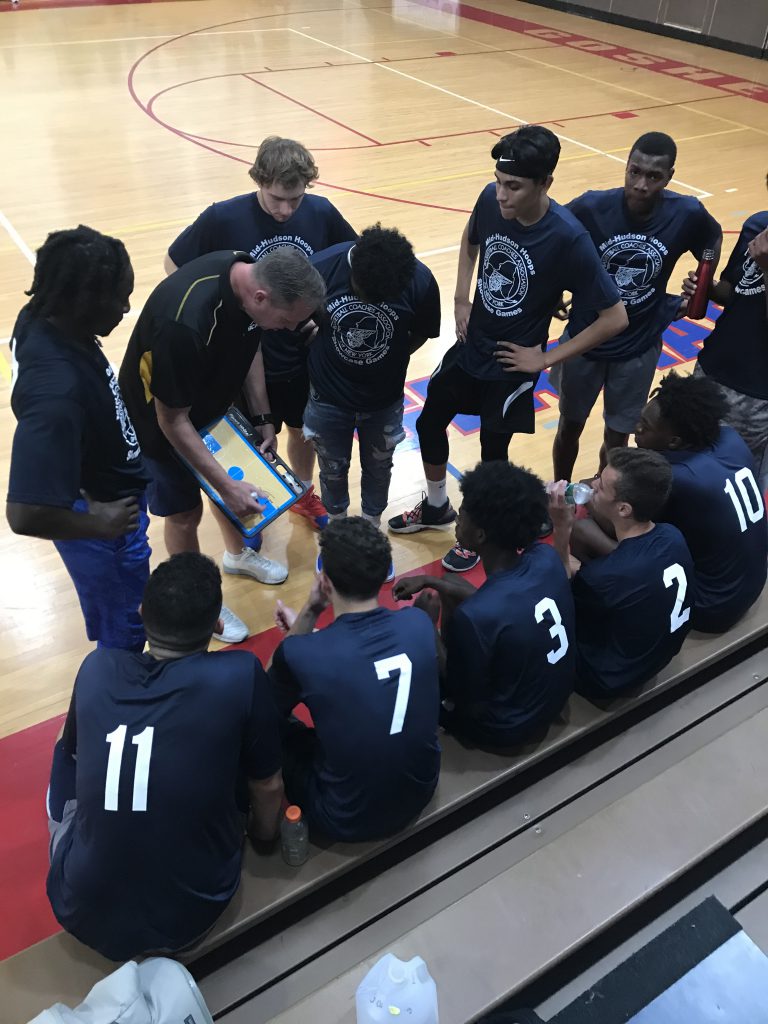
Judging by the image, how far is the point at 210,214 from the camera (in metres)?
3.39

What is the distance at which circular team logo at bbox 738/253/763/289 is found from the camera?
11.3 feet

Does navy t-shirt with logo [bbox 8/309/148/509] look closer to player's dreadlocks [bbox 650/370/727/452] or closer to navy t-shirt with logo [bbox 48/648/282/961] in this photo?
navy t-shirt with logo [bbox 48/648/282/961]

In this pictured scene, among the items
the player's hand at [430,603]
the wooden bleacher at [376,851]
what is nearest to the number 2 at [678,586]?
the wooden bleacher at [376,851]

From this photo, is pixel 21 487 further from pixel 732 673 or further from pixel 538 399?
pixel 538 399

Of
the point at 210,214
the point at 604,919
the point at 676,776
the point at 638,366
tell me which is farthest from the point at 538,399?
the point at 604,919

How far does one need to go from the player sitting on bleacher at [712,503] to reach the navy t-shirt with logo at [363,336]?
1018 mm

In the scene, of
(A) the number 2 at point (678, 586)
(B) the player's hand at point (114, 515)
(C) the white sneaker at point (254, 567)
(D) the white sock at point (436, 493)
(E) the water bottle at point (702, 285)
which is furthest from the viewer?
(D) the white sock at point (436, 493)

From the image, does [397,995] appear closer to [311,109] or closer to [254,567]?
[254,567]

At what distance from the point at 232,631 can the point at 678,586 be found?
1.84 metres

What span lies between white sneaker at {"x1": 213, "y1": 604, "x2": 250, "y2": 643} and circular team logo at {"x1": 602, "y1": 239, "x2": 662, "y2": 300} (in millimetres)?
2236

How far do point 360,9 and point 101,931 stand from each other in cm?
1856

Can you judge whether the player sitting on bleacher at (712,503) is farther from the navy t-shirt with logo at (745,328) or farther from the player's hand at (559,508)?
the navy t-shirt with logo at (745,328)

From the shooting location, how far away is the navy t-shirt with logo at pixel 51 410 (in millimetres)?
2131

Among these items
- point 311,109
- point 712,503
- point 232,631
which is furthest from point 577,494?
point 311,109
